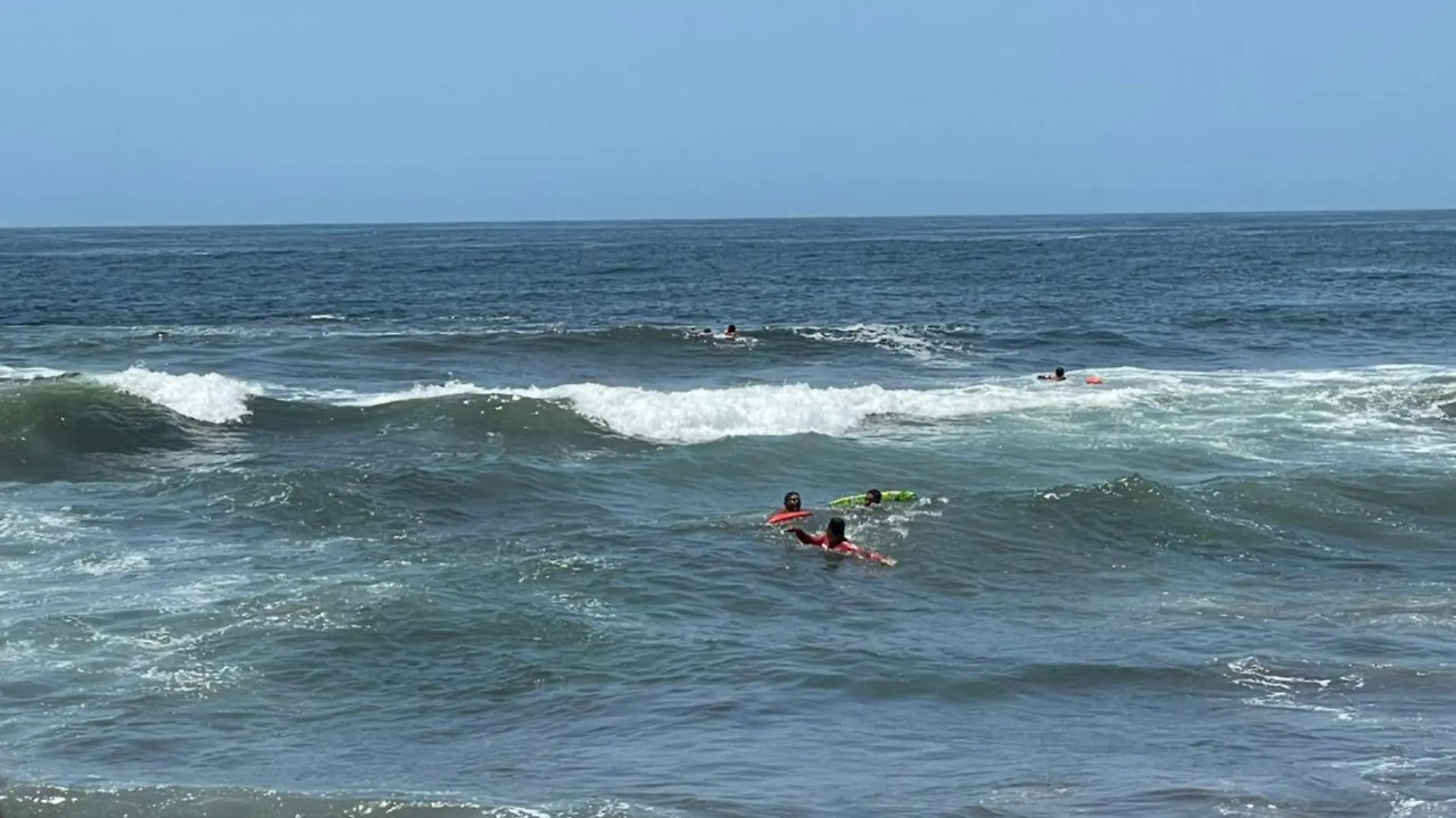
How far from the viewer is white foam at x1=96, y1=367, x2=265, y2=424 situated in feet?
104

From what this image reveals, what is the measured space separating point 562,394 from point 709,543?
464 inches

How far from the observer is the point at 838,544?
21.3 m

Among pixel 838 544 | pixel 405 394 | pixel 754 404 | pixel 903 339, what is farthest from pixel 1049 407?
pixel 903 339

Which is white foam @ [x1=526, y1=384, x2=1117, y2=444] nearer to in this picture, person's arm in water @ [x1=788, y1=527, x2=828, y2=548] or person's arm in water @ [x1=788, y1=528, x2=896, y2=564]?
person's arm in water @ [x1=788, y1=527, x2=828, y2=548]

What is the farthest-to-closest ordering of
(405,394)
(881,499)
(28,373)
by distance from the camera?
(28,373)
(405,394)
(881,499)

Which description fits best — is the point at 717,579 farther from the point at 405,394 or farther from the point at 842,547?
the point at 405,394

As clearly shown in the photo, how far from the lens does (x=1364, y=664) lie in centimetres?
1611

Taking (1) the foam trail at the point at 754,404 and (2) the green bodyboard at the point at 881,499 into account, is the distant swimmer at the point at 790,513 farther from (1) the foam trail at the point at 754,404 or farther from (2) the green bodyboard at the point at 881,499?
(1) the foam trail at the point at 754,404

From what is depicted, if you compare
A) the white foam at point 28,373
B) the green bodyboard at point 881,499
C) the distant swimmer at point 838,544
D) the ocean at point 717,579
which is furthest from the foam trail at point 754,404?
the distant swimmer at point 838,544

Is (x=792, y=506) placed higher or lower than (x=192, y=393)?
lower

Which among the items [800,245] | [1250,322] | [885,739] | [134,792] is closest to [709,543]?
[885,739]

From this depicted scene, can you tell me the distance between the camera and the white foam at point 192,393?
3172 cm

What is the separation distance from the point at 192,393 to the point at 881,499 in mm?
15221

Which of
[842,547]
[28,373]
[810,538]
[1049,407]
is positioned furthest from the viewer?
[28,373]
